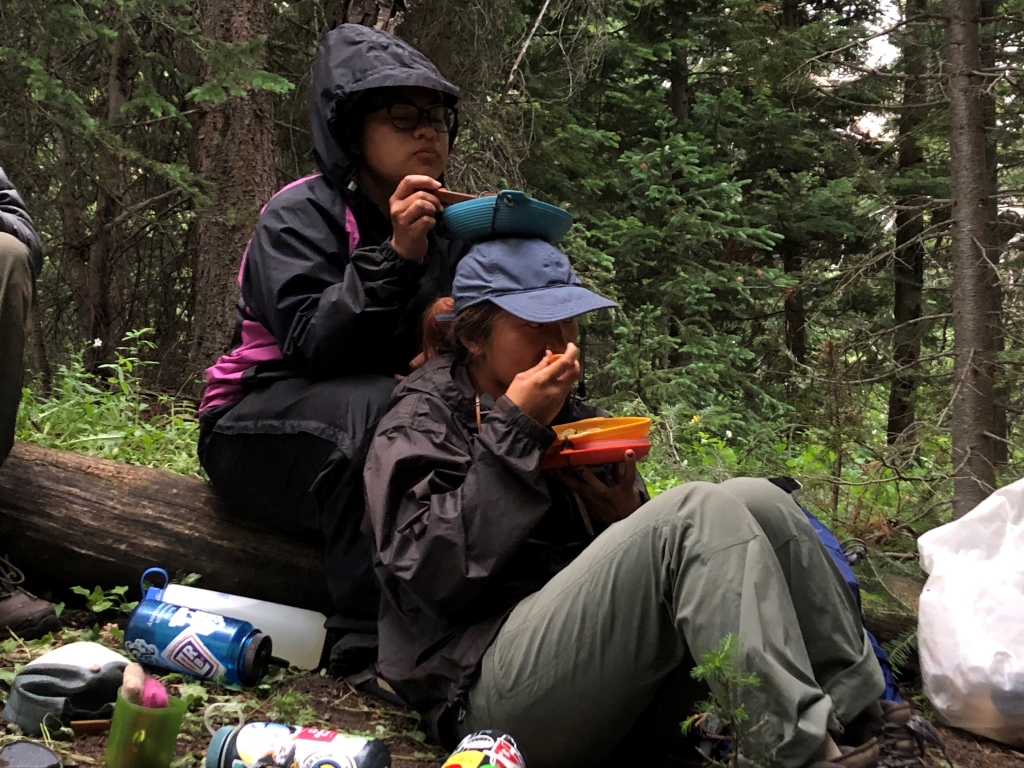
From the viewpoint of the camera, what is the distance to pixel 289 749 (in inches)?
76.8

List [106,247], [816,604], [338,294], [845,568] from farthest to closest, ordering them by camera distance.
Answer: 1. [106,247]
2. [845,568]
3. [338,294]
4. [816,604]

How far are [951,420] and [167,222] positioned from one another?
6.30 m

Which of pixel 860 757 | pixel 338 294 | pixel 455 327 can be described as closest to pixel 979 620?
pixel 860 757

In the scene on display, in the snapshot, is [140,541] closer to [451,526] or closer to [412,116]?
[451,526]

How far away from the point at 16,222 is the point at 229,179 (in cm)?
260

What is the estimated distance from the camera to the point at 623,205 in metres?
8.69

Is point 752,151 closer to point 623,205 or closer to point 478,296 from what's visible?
point 623,205

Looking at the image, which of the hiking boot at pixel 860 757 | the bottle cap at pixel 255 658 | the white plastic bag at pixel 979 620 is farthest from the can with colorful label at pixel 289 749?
the white plastic bag at pixel 979 620

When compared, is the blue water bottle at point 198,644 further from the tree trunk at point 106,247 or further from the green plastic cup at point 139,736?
the tree trunk at point 106,247

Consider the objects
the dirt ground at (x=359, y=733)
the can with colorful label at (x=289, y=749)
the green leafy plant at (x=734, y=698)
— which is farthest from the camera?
the dirt ground at (x=359, y=733)

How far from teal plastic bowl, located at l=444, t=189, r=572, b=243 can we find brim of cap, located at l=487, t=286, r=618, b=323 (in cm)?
25

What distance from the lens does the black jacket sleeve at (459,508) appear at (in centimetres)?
196

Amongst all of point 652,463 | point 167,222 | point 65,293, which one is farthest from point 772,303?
point 65,293

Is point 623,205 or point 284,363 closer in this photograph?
point 284,363
